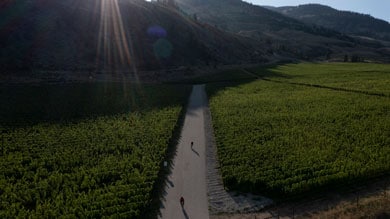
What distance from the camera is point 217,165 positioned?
95.9 ft

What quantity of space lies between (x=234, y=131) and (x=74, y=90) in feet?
143

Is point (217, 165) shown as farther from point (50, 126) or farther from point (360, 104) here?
point (360, 104)

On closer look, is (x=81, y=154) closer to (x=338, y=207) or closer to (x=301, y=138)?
(x=338, y=207)

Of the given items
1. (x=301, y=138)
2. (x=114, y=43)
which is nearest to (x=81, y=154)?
(x=301, y=138)

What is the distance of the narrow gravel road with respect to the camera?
21609 millimetres

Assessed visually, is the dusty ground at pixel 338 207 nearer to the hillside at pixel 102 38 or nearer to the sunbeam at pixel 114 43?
the sunbeam at pixel 114 43

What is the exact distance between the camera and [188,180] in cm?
2630

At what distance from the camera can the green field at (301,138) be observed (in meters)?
25.6

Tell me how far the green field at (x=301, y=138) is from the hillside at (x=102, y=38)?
160 ft

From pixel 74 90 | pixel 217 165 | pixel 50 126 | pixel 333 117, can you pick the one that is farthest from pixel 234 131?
pixel 74 90

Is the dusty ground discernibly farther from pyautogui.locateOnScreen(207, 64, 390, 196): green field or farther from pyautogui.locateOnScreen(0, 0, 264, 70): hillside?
pyautogui.locateOnScreen(0, 0, 264, 70): hillside

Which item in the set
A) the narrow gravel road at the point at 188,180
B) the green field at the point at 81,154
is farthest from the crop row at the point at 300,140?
the green field at the point at 81,154

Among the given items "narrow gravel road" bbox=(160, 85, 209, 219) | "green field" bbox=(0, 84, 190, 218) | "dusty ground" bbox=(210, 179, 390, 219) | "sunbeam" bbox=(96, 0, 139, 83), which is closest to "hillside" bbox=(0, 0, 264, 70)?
"sunbeam" bbox=(96, 0, 139, 83)

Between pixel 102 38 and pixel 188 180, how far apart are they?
89.6 metres
